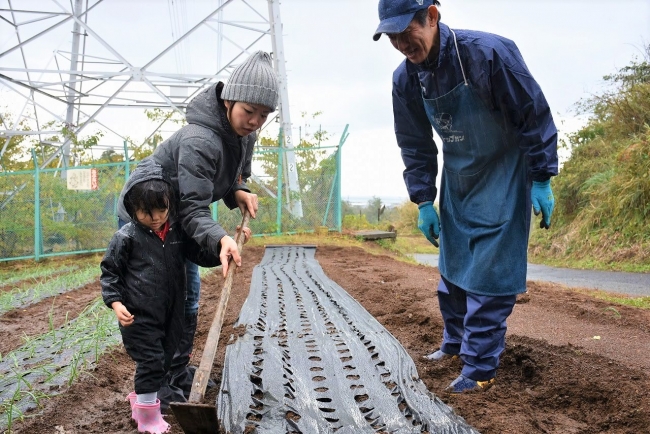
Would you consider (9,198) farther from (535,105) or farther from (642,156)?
(642,156)

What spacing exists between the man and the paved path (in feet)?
15.8

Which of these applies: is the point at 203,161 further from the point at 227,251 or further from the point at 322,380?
the point at 322,380

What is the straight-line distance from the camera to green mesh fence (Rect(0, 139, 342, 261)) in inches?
420

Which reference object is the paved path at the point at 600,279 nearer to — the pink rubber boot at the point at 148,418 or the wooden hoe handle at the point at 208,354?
the wooden hoe handle at the point at 208,354

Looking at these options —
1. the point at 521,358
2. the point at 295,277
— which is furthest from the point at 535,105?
the point at 295,277

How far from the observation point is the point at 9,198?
34.5ft

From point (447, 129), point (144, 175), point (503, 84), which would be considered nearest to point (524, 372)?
point (447, 129)

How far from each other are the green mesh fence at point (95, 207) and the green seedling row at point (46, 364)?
24.3 feet

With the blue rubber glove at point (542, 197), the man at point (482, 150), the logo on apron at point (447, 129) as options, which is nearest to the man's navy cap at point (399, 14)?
the man at point (482, 150)

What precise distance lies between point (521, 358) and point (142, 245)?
6.37ft

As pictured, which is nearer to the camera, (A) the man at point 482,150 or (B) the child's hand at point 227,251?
(B) the child's hand at point 227,251

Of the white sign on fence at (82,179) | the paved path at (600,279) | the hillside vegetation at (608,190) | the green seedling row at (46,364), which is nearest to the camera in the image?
the green seedling row at (46,364)

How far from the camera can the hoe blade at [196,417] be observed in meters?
1.85

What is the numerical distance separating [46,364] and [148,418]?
3.61 feet
